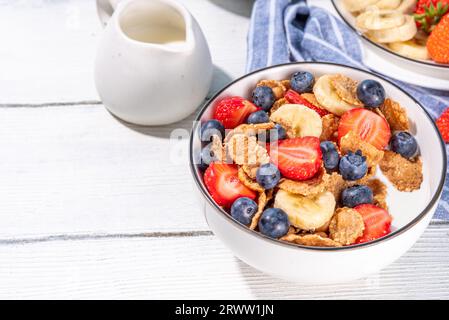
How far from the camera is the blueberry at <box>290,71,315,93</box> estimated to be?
0.74 meters

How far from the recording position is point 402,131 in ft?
2.34

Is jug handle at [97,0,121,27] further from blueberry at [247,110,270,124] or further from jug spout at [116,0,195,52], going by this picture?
blueberry at [247,110,270,124]

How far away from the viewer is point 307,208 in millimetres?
614

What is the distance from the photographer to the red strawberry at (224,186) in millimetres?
634

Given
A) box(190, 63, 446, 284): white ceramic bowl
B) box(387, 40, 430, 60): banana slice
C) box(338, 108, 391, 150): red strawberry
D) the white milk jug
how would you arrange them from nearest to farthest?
box(190, 63, 446, 284): white ceramic bowl, box(338, 108, 391, 150): red strawberry, the white milk jug, box(387, 40, 430, 60): banana slice

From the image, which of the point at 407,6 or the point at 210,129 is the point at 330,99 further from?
the point at 407,6

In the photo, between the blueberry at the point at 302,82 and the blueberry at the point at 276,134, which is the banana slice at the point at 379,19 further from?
the blueberry at the point at 276,134

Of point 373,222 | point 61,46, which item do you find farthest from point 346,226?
point 61,46

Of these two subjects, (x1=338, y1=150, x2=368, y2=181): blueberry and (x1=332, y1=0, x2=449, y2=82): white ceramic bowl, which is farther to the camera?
(x1=332, y1=0, x2=449, y2=82): white ceramic bowl

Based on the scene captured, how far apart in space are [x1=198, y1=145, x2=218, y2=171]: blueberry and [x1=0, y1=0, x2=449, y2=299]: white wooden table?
0.12 metres

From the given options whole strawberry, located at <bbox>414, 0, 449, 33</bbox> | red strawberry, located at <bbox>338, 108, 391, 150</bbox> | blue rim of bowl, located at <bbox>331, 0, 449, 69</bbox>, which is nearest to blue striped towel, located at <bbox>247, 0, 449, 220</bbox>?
blue rim of bowl, located at <bbox>331, 0, 449, 69</bbox>

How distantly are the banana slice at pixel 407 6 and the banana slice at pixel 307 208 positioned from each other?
0.47m

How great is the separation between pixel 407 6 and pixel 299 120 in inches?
16.2

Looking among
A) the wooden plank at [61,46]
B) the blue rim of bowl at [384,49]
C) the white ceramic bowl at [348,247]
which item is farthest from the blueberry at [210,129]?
the blue rim of bowl at [384,49]
